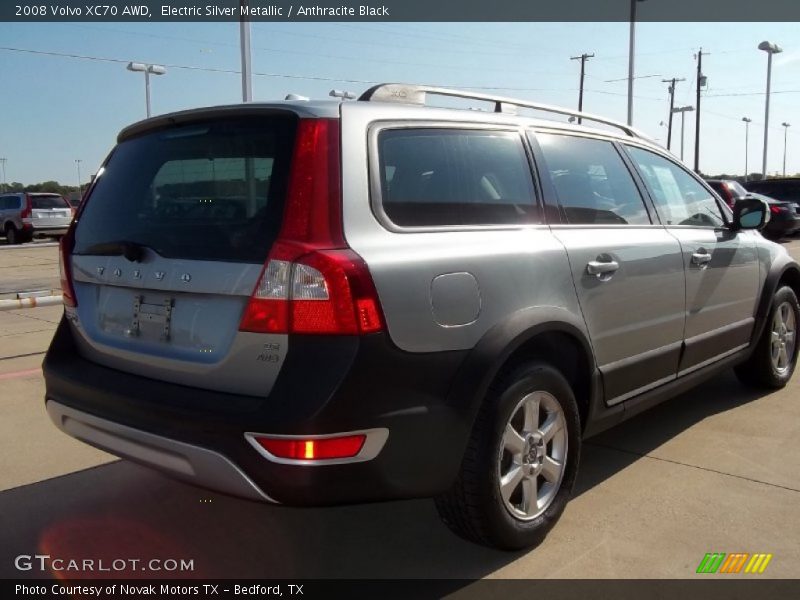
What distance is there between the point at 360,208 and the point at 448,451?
0.88 m

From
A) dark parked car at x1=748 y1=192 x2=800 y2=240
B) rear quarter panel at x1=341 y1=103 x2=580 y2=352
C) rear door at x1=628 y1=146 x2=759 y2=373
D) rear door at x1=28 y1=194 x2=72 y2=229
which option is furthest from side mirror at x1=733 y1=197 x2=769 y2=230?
rear door at x1=28 y1=194 x2=72 y2=229

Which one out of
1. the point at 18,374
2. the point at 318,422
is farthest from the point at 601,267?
the point at 18,374

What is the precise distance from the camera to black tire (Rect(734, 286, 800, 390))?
4996 millimetres

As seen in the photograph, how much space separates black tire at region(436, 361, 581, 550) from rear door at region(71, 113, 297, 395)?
817 millimetres

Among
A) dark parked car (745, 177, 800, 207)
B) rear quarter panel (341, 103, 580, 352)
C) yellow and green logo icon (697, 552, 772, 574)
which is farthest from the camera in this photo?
dark parked car (745, 177, 800, 207)

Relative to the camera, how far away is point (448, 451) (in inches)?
101

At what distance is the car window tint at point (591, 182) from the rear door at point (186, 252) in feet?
4.45

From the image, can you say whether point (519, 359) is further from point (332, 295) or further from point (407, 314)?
point (332, 295)

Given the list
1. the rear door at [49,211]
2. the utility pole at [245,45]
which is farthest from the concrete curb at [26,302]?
the rear door at [49,211]

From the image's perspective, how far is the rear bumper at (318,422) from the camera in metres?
2.32

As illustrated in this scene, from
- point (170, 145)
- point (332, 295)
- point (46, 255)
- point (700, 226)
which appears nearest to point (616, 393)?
point (700, 226)

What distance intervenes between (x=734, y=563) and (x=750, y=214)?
242 cm

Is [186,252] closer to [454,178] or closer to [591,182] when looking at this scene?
[454,178]

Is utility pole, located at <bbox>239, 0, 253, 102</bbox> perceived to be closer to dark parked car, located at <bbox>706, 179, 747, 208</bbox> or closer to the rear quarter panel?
dark parked car, located at <bbox>706, 179, 747, 208</bbox>
